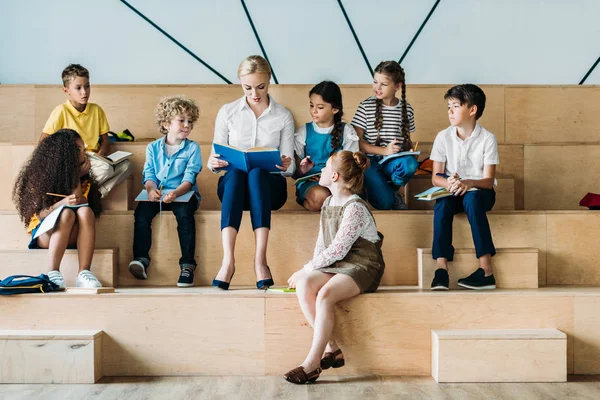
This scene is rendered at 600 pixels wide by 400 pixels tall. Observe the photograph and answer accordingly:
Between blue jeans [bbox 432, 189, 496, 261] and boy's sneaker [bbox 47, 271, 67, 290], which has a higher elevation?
blue jeans [bbox 432, 189, 496, 261]

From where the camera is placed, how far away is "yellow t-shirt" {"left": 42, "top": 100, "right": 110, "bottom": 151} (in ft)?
11.6

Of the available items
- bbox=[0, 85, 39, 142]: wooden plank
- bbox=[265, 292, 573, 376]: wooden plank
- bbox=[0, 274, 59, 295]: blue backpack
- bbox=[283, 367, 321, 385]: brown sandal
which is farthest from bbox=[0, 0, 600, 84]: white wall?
bbox=[283, 367, 321, 385]: brown sandal

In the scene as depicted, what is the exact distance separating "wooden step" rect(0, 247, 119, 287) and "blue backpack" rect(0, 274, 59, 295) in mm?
277

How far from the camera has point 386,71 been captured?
341 cm

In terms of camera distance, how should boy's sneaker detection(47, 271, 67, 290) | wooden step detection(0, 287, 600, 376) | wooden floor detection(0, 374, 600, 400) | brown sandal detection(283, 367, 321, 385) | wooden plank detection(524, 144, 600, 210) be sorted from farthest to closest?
1. wooden plank detection(524, 144, 600, 210)
2. boy's sneaker detection(47, 271, 67, 290)
3. wooden step detection(0, 287, 600, 376)
4. brown sandal detection(283, 367, 321, 385)
5. wooden floor detection(0, 374, 600, 400)

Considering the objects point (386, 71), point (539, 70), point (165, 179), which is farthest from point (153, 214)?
point (539, 70)

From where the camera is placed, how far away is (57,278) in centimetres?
281

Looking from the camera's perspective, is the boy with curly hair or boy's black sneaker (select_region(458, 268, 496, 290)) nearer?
boy's black sneaker (select_region(458, 268, 496, 290))

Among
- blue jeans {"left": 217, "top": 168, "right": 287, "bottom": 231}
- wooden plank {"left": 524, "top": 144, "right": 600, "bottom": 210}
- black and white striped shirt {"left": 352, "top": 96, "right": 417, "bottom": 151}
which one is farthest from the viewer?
wooden plank {"left": 524, "top": 144, "right": 600, "bottom": 210}

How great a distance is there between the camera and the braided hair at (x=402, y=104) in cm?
341

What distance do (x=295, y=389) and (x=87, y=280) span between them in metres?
0.93

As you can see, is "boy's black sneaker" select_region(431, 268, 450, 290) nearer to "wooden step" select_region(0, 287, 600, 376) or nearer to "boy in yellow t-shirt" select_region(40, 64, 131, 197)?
"wooden step" select_region(0, 287, 600, 376)

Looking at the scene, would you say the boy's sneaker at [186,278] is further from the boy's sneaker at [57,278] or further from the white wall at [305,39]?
the white wall at [305,39]

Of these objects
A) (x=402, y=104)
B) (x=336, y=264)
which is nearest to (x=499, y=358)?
(x=336, y=264)
